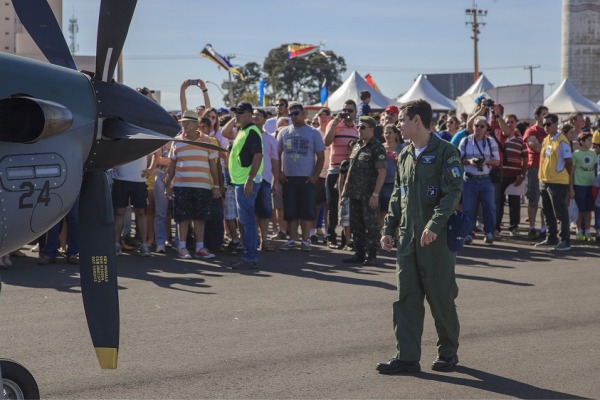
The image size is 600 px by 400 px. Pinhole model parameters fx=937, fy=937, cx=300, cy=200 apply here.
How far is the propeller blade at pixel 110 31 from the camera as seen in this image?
5.21 meters

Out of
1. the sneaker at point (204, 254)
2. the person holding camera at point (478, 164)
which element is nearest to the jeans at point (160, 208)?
the sneaker at point (204, 254)

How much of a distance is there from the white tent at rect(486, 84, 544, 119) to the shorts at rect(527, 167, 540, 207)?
14126 millimetres

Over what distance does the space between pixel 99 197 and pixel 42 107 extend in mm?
981

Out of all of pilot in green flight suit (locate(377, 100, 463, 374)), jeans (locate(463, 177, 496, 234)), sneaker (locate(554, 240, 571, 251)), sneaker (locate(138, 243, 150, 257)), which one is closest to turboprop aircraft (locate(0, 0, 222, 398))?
pilot in green flight suit (locate(377, 100, 463, 374))

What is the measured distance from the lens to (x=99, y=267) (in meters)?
5.29

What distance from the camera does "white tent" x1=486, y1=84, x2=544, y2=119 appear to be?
29.3 meters

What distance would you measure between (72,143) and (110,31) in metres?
0.75

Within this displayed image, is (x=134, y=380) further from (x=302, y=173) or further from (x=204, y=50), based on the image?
(x=204, y=50)

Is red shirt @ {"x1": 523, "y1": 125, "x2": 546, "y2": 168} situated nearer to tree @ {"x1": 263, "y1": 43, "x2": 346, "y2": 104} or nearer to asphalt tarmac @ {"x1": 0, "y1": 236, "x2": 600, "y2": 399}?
asphalt tarmac @ {"x1": 0, "y1": 236, "x2": 600, "y2": 399}

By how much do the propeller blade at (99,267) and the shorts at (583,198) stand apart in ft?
35.2

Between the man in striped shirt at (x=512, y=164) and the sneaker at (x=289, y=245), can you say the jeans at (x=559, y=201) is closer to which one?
the man in striped shirt at (x=512, y=164)

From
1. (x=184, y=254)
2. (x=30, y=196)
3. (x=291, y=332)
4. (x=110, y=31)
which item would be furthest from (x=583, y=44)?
(x=30, y=196)

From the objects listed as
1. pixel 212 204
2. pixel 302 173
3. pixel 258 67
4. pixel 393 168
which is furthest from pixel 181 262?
pixel 258 67

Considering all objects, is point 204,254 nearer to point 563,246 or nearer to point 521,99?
point 563,246
